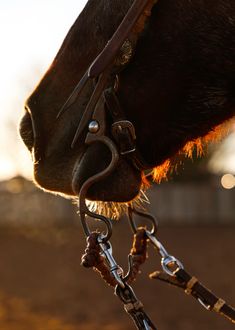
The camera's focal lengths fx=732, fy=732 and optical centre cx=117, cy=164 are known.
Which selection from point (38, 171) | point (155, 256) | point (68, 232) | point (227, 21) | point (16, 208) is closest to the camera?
point (227, 21)

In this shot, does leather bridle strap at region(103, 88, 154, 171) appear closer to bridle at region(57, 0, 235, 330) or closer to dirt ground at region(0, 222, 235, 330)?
bridle at region(57, 0, 235, 330)

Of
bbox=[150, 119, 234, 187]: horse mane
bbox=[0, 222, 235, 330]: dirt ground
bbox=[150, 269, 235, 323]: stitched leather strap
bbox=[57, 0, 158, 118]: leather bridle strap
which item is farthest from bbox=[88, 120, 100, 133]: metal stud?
bbox=[0, 222, 235, 330]: dirt ground

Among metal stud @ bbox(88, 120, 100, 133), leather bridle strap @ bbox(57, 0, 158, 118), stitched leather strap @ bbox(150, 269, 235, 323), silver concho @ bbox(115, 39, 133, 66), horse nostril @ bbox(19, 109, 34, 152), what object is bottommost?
stitched leather strap @ bbox(150, 269, 235, 323)

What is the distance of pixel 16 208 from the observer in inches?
1003

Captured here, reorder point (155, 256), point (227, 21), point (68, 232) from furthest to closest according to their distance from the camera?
point (68, 232) < point (155, 256) < point (227, 21)

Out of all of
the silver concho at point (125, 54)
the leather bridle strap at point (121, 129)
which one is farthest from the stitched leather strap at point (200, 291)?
the silver concho at point (125, 54)

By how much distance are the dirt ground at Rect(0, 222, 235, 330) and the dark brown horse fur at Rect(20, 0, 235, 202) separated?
7.44 m

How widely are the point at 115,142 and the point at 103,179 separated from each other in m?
0.12

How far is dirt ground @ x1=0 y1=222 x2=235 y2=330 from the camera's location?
9984 millimetres

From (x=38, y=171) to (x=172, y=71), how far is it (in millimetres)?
533

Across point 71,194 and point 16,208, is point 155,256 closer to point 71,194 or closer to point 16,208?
point 16,208

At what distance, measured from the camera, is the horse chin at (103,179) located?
2.28 metres

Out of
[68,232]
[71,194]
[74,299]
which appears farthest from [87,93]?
[68,232]

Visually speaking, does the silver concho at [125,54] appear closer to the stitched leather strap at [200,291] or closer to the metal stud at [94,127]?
the metal stud at [94,127]
